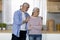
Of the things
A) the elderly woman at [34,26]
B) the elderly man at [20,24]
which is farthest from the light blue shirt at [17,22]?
the elderly woman at [34,26]

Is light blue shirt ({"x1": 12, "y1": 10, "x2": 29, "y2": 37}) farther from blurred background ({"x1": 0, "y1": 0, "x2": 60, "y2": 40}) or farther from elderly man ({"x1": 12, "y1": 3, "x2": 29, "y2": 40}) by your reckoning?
blurred background ({"x1": 0, "y1": 0, "x2": 60, "y2": 40})

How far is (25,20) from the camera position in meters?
2.76

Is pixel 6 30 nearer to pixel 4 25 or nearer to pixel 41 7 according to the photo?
pixel 4 25

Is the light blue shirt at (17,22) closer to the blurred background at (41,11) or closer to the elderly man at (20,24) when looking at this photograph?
the elderly man at (20,24)

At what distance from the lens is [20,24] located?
2727 millimetres

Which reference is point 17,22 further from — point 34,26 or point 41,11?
point 41,11

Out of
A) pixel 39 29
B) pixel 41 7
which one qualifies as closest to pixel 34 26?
pixel 39 29

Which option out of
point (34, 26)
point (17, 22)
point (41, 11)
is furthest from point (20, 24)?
point (41, 11)

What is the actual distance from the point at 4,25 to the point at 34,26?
45 centimetres

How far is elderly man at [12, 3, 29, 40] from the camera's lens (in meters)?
2.70

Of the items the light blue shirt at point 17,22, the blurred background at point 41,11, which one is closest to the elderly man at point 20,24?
the light blue shirt at point 17,22

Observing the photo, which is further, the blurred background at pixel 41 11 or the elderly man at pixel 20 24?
the blurred background at pixel 41 11

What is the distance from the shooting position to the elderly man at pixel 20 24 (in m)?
2.70

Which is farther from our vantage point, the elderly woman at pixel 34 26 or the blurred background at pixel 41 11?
the blurred background at pixel 41 11
